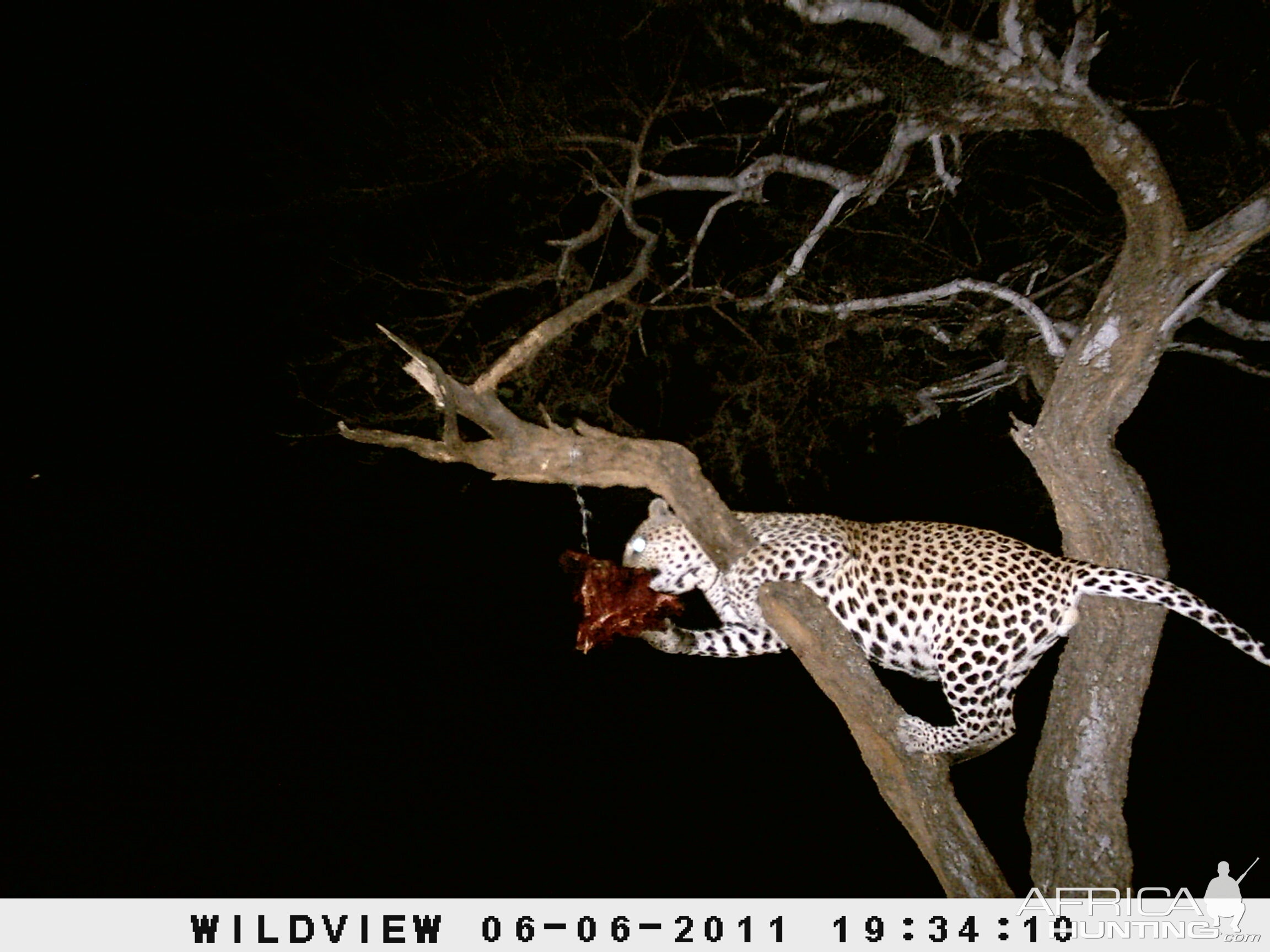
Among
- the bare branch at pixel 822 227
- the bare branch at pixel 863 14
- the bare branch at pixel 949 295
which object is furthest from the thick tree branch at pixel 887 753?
the bare branch at pixel 863 14

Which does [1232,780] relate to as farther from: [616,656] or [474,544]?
[474,544]

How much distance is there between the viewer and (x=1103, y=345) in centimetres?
451

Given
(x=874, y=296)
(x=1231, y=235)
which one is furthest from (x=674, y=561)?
(x=1231, y=235)

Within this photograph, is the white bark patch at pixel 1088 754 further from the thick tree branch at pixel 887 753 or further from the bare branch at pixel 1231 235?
the bare branch at pixel 1231 235

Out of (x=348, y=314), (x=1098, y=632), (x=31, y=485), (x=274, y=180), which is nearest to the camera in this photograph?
(x=1098, y=632)

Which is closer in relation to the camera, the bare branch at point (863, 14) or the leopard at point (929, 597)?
the bare branch at point (863, 14)

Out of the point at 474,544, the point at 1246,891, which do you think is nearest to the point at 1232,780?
the point at 1246,891

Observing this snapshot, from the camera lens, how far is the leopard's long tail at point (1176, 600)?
4.08 m

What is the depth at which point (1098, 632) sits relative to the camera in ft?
14.7

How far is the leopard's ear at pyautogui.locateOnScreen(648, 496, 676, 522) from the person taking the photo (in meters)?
5.78

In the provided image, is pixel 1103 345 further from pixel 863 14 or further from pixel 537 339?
pixel 537 339

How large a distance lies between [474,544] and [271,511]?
246 cm
